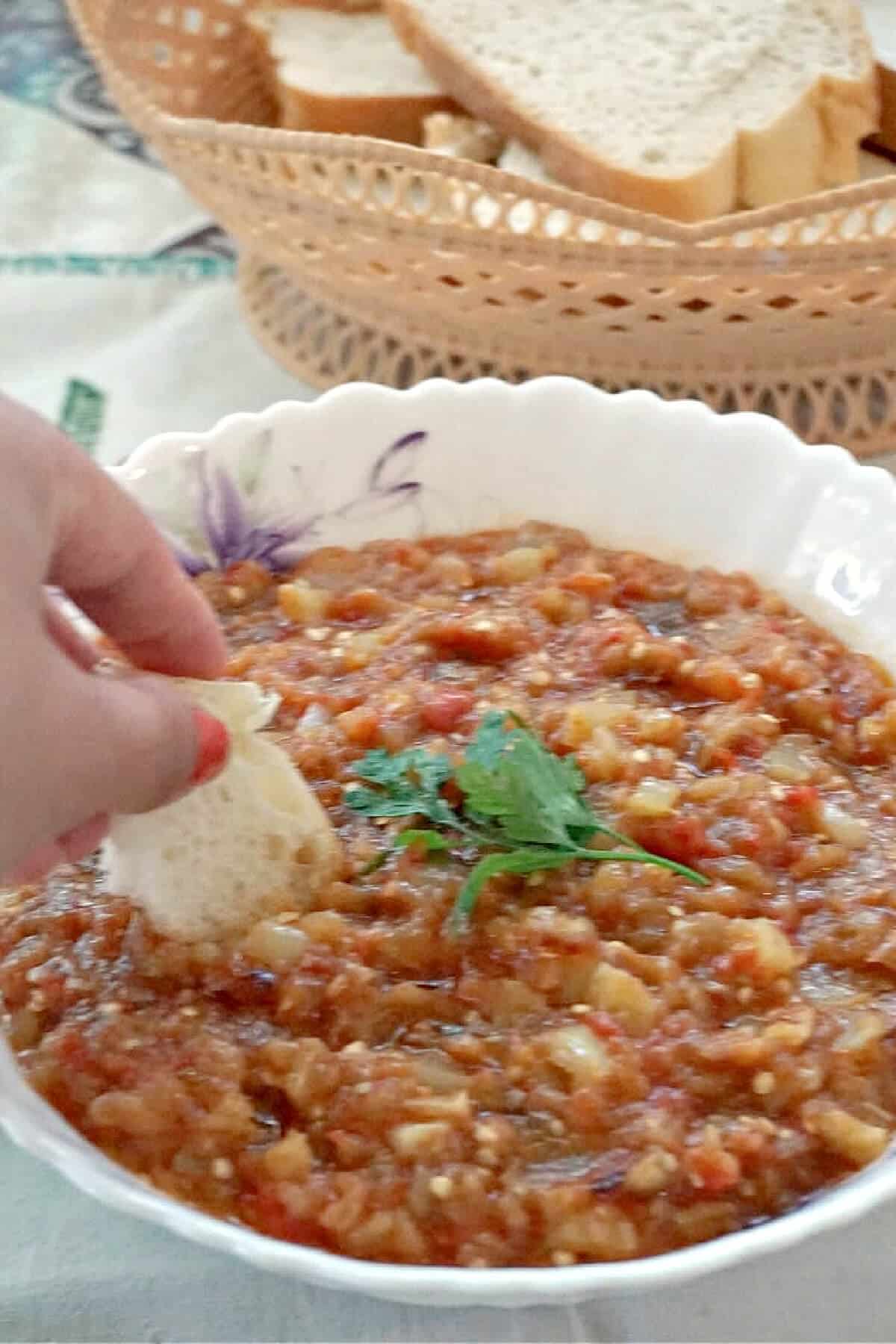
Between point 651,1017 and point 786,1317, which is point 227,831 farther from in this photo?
point 786,1317

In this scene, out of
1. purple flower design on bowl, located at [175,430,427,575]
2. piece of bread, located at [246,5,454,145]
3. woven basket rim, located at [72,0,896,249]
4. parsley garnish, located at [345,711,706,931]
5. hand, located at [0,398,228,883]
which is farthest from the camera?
piece of bread, located at [246,5,454,145]

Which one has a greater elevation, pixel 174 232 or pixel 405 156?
pixel 405 156

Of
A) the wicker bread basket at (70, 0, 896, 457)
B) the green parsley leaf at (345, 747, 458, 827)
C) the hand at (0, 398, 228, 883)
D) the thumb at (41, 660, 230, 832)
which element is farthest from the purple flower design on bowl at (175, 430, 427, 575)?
the thumb at (41, 660, 230, 832)

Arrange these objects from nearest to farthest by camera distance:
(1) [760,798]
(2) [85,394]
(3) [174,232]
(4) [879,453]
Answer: (1) [760,798], (4) [879,453], (2) [85,394], (3) [174,232]

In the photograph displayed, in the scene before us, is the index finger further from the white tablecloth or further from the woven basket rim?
the woven basket rim

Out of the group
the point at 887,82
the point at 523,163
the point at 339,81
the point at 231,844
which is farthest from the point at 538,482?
the point at 887,82

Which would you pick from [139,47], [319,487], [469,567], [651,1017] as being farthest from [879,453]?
[139,47]

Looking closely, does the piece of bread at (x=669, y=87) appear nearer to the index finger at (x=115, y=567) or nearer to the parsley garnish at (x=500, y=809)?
the parsley garnish at (x=500, y=809)
